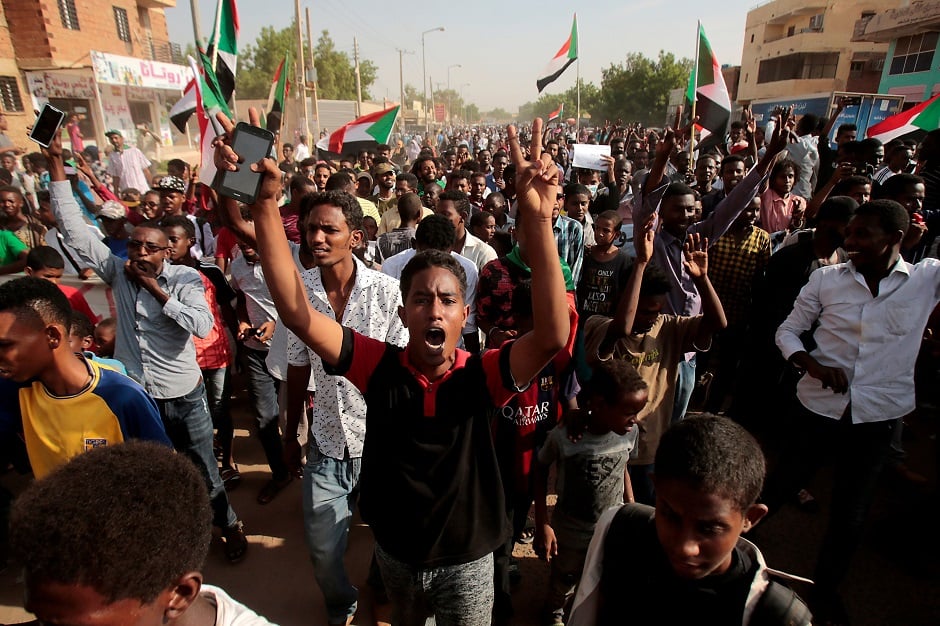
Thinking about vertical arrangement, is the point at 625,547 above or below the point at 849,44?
below

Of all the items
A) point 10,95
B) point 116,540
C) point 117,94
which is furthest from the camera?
point 117,94

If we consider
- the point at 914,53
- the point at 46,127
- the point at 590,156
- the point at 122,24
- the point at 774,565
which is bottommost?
the point at 774,565

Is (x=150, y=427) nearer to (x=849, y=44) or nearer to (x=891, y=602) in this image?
(x=891, y=602)

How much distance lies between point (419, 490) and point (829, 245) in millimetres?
3188

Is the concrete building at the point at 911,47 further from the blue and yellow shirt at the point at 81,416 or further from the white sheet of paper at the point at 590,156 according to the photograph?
the blue and yellow shirt at the point at 81,416

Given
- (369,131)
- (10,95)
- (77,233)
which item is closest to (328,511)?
(77,233)

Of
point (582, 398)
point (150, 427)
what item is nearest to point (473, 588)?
point (582, 398)

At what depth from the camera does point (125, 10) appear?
26.6m

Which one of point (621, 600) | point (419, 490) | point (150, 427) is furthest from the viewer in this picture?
point (150, 427)

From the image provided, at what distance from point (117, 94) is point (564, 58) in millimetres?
24295

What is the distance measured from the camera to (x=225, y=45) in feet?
17.4

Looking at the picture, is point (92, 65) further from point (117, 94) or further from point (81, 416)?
point (81, 416)

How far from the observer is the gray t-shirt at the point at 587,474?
7.62 feet

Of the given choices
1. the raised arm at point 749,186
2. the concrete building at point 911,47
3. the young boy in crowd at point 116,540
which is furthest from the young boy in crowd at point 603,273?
the concrete building at point 911,47
